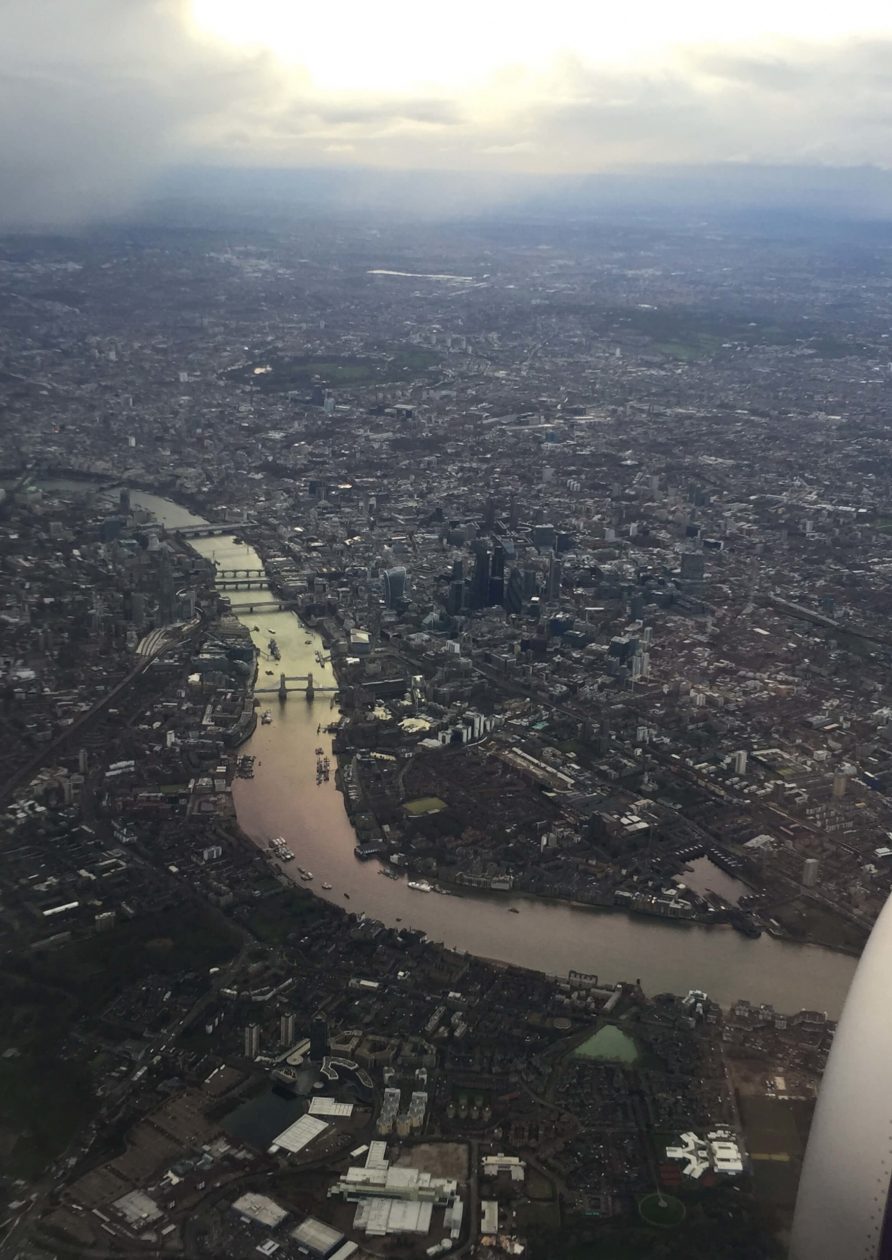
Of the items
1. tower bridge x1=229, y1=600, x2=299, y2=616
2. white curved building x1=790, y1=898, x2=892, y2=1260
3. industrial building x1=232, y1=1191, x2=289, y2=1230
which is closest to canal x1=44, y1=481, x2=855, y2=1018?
industrial building x1=232, y1=1191, x2=289, y2=1230

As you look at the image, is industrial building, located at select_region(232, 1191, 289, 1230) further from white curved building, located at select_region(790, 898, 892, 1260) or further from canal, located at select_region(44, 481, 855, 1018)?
white curved building, located at select_region(790, 898, 892, 1260)

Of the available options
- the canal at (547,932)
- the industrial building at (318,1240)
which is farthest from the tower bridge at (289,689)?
the industrial building at (318,1240)

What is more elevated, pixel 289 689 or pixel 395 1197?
pixel 395 1197

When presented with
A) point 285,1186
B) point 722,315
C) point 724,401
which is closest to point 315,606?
point 285,1186

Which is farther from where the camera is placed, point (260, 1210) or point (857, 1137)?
point (260, 1210)

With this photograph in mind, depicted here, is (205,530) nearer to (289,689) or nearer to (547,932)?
(289,689)

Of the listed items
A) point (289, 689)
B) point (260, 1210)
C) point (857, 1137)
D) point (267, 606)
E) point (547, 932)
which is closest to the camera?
point (857, 1137)


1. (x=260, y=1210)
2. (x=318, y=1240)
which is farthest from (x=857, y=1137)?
(x=260, y=1210)
